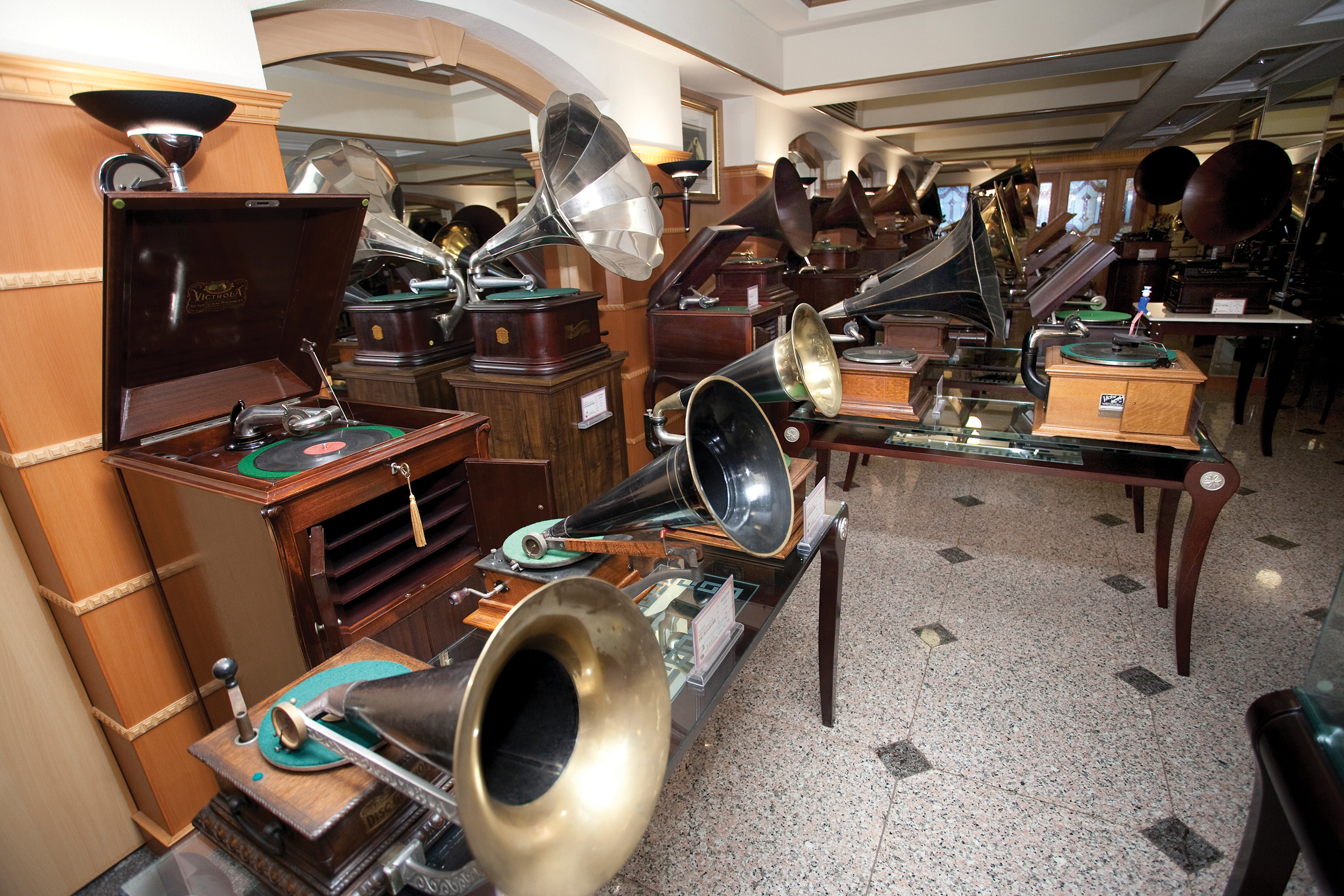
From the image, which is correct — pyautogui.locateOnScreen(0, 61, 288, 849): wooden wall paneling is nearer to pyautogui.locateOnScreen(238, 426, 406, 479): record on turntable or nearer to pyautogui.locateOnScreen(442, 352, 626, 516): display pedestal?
pyautogui.locateOnScreen(238, 426, 406, 479): record on turntable

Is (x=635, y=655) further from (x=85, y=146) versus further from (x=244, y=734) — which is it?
(x=85, y=146)

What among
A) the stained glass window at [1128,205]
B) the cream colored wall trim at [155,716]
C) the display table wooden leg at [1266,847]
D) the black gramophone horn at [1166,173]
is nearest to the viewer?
the display table wooden leg at [1266,847]

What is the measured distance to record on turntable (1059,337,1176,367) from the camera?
2025 millimetres

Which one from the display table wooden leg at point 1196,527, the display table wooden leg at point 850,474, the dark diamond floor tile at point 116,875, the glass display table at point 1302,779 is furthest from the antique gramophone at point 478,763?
the display table wooden leg at point 850,474

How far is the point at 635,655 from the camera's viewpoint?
838 mm

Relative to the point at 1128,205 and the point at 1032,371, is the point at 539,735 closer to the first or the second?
the point at 1032,371

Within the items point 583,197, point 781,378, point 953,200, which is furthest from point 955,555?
point 953,200

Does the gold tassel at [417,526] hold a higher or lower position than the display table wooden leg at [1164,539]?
higher

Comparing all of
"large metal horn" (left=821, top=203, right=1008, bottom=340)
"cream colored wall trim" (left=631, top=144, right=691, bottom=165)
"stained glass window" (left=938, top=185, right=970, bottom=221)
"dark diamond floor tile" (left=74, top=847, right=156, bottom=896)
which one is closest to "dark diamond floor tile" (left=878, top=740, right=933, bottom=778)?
"large metal horn" (left=821, top=203, right=1008, bottom=340)

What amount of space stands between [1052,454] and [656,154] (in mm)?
2735

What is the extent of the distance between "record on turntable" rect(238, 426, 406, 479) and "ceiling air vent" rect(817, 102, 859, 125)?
19.3 feet

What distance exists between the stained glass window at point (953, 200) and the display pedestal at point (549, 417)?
14.3 m

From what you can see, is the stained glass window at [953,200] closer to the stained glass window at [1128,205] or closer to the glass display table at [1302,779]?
the stained glass window at [1128,205]

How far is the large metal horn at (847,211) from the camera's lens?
4.86m
